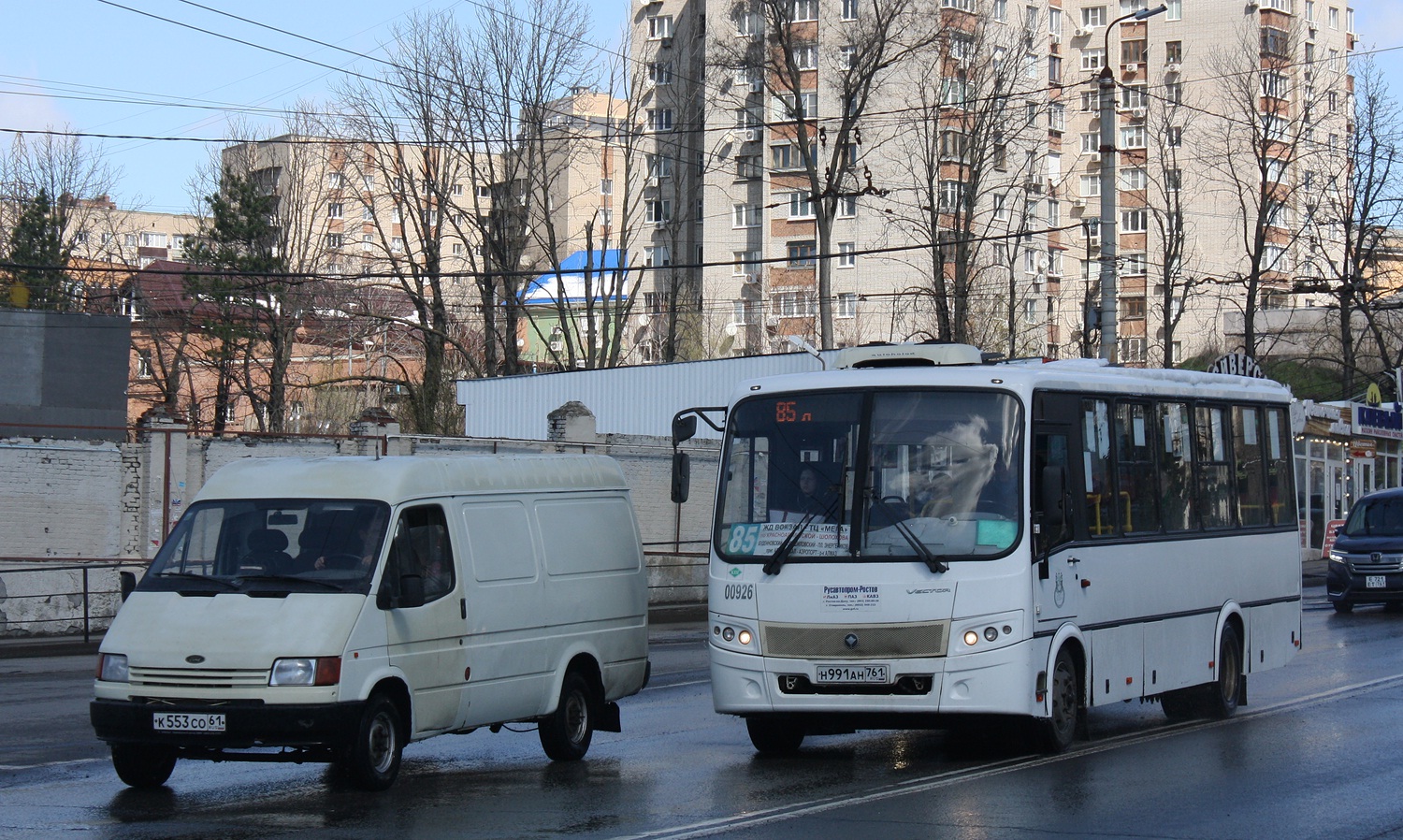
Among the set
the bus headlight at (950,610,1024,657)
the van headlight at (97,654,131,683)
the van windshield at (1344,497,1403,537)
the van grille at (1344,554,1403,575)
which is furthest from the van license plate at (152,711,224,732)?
the van windshield at (1344,497,1403,537)

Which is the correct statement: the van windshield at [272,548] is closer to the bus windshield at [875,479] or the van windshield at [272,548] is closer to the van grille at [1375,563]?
the bus windshield at [875,479]

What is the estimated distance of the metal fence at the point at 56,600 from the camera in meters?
24.1

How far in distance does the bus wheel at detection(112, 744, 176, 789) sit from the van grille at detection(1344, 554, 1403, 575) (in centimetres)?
2079

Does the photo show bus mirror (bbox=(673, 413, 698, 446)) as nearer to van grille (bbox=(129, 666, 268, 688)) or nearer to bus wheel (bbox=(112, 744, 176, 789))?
van grille (bbox=(129, 666, 268, 688))

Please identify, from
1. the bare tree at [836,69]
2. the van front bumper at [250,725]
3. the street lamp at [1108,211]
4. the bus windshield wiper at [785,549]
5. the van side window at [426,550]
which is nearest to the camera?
the van front bumper at [250,725]

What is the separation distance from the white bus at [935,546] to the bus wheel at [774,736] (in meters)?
0.02

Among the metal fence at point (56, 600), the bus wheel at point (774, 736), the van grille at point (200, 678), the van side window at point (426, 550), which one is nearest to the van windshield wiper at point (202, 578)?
the van grille at point (200, 678)

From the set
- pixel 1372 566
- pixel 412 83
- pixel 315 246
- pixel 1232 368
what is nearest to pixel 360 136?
pixel 412 83

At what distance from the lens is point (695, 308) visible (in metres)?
72.9

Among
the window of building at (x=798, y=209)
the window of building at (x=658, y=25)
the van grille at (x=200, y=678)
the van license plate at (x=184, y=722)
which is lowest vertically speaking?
the van license plate at (x=184, y=722)

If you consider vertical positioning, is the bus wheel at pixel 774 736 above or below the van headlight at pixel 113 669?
below

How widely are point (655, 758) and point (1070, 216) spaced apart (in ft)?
244

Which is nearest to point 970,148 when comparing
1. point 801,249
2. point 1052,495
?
point 801,249

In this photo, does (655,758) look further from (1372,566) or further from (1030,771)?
(1372,566)
